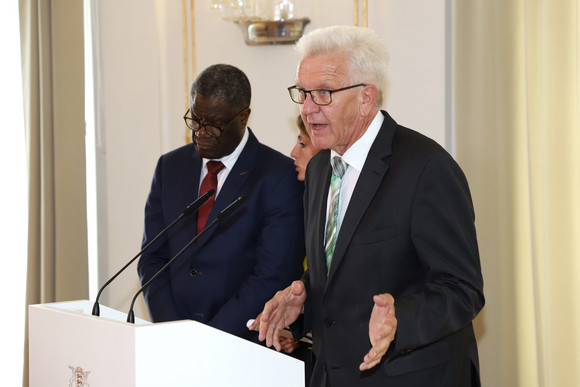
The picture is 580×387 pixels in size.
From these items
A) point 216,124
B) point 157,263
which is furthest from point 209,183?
point 157,263

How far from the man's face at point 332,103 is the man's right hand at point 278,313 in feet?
1.65

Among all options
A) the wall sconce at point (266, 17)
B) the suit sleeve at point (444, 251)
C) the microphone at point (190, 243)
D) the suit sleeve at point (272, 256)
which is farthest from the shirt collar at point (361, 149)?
the wall sconce at point (266, 17)

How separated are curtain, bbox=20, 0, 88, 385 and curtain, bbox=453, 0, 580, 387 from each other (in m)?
2.28

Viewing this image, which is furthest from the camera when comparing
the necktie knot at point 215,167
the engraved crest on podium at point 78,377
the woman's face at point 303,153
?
the woman's face at point 303,153

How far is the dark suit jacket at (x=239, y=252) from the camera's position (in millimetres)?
2801

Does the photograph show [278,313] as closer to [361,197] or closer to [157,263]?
[361,197]

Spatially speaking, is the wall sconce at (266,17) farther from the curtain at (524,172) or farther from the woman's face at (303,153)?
the woman's face at (303,153)

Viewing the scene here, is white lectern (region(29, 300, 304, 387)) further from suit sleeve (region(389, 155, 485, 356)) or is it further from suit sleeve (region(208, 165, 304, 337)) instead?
suit sleeve (region(208, 165, 304, 337))

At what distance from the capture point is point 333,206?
2320 mm

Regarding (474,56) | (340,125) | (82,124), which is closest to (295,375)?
(340,125)

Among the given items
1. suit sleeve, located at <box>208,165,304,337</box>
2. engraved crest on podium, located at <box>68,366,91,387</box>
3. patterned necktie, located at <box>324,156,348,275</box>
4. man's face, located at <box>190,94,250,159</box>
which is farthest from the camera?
man's face, located at <box>190,94,250,159</box>

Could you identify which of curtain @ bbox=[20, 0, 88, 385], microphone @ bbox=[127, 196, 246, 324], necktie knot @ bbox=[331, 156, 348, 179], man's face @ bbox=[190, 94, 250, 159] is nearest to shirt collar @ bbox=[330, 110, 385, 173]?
necktie knot @ bbox=[331, 156, 348, 179]

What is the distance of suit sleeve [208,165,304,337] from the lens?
2750 millimetres

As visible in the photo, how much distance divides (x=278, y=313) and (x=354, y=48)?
91 centimetres
